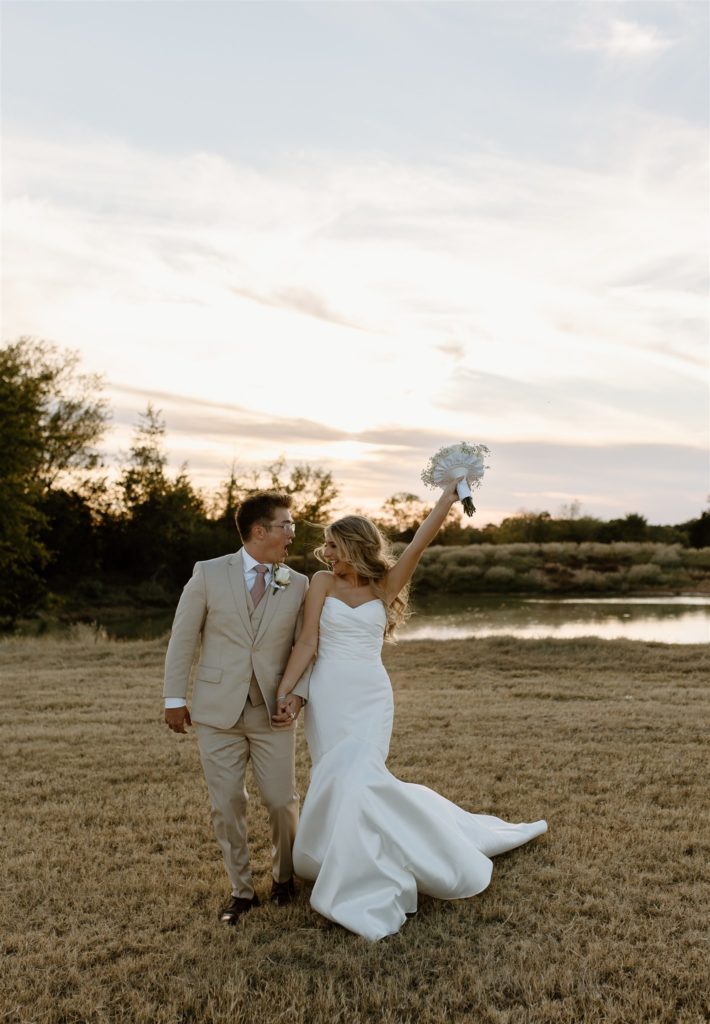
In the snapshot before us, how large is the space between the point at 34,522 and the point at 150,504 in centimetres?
630

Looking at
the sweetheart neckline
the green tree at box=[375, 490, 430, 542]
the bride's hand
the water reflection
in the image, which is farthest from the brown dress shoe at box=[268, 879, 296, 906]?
the green tree at box=[375, 490, 430, 542]

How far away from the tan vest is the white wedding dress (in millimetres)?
310

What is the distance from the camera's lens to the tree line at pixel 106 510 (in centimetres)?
2828

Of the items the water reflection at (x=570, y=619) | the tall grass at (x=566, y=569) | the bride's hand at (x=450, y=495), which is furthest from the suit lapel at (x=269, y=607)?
the tall grass at (x=566, y=569)

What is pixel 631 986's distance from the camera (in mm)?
3697

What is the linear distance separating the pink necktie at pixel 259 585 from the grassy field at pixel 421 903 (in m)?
1.62

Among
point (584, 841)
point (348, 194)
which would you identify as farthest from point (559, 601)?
point (584, 841)

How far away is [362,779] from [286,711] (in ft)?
1.72

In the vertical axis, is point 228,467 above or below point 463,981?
above

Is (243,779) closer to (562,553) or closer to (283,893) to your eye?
(283,893)

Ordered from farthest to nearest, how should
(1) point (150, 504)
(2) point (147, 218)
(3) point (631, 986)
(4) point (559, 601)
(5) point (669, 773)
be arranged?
(1) point (150, 504), (4) point (559, 601), (2) point (147, 218), (5) point (669, 773), (3) point (631, 986)

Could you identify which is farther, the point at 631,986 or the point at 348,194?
the point at 348,194

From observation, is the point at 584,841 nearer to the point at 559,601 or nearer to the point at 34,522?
the point at 559,601

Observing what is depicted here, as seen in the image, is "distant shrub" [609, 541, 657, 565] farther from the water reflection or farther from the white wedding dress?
the white wedding dress
